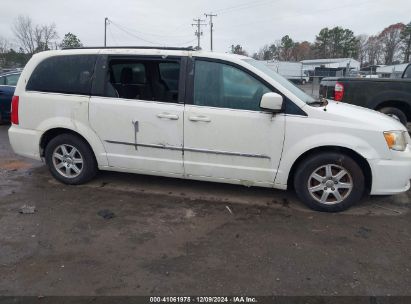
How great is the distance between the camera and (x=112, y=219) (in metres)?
4.06

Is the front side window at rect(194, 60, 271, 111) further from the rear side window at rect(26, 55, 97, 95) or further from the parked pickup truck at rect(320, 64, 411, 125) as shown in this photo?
the parked pickup truck at rect(320, 64, 411, 125)

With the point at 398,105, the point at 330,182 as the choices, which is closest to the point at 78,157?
the point at 330,182

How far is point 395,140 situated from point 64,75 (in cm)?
425

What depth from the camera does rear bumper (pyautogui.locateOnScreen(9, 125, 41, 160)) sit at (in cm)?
505

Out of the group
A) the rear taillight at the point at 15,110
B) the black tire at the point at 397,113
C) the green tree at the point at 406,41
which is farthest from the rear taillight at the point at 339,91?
the green tree at the point at 406,41

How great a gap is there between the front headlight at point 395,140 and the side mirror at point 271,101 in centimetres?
124

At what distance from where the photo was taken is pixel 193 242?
140 inches

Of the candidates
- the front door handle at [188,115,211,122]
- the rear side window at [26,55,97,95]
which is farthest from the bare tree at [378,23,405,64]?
the rear side window at [26,55,97,95]

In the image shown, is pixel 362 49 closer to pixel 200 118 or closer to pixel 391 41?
pixel 391 41

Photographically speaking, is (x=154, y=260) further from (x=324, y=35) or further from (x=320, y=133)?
(x=324, y=35)

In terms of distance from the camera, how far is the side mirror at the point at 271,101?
157 inches

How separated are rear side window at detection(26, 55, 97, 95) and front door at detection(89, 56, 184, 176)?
0.18 meters

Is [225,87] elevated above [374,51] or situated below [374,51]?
below

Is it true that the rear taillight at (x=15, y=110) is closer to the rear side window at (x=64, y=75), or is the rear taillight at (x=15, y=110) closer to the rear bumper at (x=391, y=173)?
the rear side window at (x=64, y=75)
